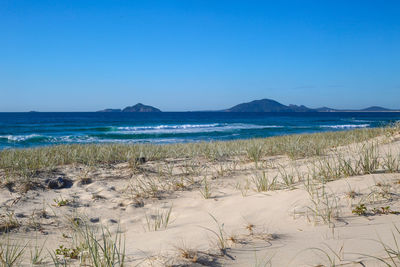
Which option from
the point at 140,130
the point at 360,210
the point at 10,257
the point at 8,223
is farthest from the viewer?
the point at 140,130

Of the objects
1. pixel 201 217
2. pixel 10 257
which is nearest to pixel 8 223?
pixel 10 257

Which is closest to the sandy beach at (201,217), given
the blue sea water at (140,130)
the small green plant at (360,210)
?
the small green plant at (360,210)

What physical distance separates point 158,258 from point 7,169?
3988 millimetres

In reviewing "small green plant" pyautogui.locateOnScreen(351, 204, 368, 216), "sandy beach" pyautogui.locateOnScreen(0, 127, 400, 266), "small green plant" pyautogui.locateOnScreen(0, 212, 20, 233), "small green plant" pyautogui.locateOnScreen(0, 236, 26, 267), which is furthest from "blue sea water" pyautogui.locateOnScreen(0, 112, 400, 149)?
"small green plant" pyautogui.locateOnScreen(351, 204, 368, 216)

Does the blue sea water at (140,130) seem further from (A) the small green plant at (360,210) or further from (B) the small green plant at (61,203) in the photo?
(A) the small green plant at (360,210)

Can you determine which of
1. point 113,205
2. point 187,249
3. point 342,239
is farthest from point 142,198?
point 342,239

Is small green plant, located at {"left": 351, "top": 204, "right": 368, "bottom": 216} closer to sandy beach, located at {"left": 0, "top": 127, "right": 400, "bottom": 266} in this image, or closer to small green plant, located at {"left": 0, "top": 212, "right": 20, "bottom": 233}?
sandy beach, located at {"left": 0, "top": 127, "right": 400, "bottom": 266}

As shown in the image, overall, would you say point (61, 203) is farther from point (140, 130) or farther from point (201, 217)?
point (140, 130)

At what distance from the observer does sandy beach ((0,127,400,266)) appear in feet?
6.79

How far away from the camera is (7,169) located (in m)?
4.91

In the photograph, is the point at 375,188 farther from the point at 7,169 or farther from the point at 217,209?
the point at 7,169

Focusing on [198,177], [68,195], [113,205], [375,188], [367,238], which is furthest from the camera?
[198,177]

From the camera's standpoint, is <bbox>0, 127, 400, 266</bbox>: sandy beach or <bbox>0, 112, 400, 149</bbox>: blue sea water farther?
<bbox>0, 112, 400, 149</bbox>: blue sea water

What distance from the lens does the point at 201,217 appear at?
10.4 ft
